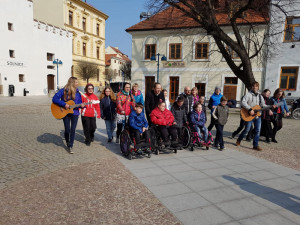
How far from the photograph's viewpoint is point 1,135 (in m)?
7.43

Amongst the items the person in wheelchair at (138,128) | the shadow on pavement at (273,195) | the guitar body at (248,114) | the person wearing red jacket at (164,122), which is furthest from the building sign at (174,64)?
the shadow on pavement at (273,195)

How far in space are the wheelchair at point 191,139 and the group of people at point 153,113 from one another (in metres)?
0.12

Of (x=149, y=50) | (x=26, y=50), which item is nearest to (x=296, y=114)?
(x=149, y=50)

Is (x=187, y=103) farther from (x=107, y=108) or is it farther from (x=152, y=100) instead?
(x=107, y=108)

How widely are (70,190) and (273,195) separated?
338cm

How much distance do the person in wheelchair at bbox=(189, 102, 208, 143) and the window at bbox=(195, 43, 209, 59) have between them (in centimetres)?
1604

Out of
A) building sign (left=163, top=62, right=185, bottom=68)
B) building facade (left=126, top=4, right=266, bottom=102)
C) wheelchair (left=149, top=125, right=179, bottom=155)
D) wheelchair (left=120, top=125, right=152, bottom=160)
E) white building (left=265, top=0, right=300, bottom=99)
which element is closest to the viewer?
wheelchair (left=120, top=125, right=152, bottom=160)

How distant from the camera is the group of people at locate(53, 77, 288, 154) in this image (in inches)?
229

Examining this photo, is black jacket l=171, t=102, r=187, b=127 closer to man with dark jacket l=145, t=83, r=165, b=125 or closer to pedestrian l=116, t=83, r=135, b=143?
man with dark jacket l=145, t=83, r=165, b=125

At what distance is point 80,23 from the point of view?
132 ft

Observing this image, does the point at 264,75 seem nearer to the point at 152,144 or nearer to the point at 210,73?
the point at 210,73

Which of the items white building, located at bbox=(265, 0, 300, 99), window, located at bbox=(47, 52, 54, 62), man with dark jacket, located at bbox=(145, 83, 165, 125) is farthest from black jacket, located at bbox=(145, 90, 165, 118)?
window, located at bbox=(47, 52, 54, 62)

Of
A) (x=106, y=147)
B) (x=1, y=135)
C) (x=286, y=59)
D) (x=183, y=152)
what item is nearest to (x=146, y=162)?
(x=183, y=152)

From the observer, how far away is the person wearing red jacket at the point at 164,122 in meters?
5.91
